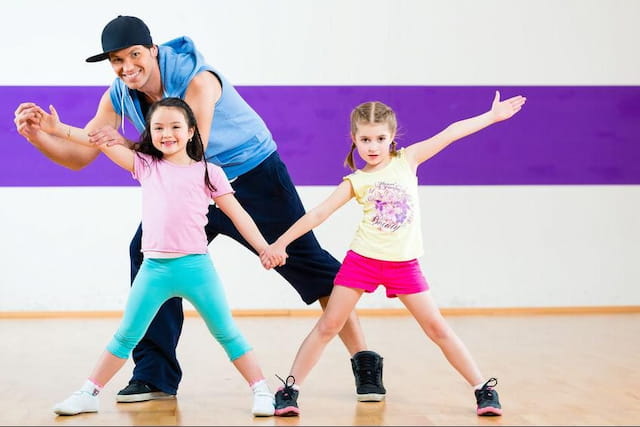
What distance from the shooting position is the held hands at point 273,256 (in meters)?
2.99

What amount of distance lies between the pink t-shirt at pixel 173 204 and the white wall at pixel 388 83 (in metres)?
2.67

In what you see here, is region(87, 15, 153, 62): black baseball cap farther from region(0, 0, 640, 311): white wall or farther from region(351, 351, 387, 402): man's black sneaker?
region(0, 0, 640, 311): white wall

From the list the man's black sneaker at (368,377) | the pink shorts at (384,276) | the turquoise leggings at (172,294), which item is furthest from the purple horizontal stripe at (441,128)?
the turquoise leggings at (172,294)

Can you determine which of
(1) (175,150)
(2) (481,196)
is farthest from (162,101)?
(2) (481,196)

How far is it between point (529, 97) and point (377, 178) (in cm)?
290

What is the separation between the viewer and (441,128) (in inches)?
221

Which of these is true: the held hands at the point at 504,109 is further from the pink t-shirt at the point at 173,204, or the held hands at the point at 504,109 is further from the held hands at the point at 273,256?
the pink t-shirt at the point at 173,204

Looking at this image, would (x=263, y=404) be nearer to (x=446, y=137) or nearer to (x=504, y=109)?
(x=446, y=137)

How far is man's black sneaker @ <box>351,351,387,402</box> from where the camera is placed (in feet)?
10.5

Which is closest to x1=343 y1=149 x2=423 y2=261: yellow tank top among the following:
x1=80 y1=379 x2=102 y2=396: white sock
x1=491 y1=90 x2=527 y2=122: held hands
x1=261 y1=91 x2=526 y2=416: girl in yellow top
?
x1=261 y1=91 x2=526 y2=416: girl in yellow top

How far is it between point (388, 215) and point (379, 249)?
0.37 feet

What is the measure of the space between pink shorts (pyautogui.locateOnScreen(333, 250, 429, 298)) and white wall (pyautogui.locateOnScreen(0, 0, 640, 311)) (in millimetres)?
2590

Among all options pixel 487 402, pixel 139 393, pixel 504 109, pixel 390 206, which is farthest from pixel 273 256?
pixel 504 109

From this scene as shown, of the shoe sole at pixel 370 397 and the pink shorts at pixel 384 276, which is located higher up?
the pink shorts at pixel 384 276
